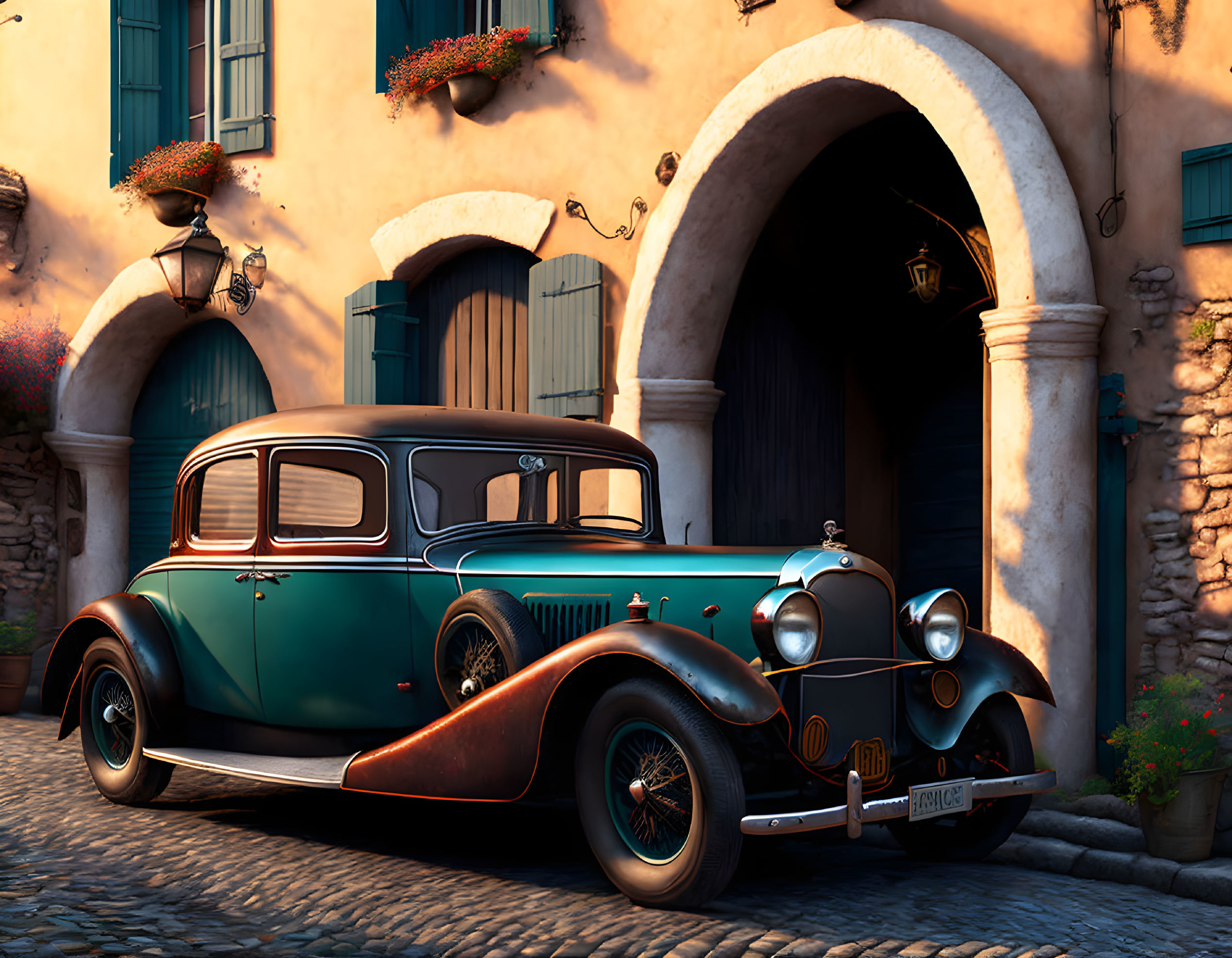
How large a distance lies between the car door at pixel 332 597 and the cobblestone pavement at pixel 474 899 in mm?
533

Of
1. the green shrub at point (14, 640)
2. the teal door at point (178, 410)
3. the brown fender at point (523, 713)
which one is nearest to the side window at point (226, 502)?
the brown fender at point (523, 713)

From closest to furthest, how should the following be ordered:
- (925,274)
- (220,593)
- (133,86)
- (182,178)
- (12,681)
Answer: (220,593) → (925,274) → (12,681) → (182,178) → (133,86)

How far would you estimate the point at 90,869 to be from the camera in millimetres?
4375

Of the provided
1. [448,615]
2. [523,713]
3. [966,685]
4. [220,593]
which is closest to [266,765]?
[220,593]

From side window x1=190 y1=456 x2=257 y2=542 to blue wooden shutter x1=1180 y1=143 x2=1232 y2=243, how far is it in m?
4.24

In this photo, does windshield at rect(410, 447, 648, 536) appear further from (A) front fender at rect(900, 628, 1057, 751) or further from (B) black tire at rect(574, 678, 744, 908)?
(A) front fender at rect(900, 628, 1057, 751)

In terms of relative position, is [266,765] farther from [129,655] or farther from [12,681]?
[12,681]

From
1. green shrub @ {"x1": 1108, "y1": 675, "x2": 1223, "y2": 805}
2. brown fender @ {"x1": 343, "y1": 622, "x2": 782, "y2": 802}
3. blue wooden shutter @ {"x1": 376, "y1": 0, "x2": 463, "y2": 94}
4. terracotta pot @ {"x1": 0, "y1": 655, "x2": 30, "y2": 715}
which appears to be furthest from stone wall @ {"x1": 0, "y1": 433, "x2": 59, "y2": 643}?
green shrub @ {"x1": 1108, "y1": 675, "x2": 1223, "y2": 805}

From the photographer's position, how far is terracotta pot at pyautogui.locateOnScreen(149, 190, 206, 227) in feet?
33.3

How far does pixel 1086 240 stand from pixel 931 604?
248 centimetres

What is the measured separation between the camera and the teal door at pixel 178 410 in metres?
10.5

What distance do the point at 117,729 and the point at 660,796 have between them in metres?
3.08

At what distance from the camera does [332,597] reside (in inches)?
189

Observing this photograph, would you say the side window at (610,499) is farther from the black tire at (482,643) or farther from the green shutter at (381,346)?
the green shutter at (381,346)
